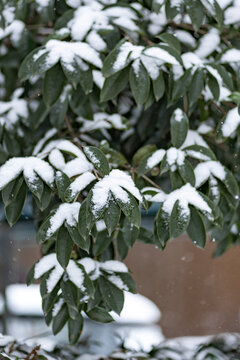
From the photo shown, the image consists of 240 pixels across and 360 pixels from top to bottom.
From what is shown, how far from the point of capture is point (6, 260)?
2.30 m

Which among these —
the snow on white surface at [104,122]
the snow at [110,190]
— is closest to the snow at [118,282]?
the snow at [110,190]

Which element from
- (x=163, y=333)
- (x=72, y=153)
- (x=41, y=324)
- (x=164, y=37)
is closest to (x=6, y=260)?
(x=41, y=324)

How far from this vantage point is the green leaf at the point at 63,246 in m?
1.11

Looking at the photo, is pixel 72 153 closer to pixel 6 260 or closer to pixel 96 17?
pixel 96 17

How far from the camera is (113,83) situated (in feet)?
4.16

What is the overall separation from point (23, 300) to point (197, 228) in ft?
4.78

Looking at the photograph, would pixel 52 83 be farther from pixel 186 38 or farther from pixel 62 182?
pixel 186 38

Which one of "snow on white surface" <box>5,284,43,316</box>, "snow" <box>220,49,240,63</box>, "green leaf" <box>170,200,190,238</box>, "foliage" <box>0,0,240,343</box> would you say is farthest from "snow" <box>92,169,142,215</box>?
"snow on white surface" <box>5,284,43,316</box>

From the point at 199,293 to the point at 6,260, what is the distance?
893 millimetres

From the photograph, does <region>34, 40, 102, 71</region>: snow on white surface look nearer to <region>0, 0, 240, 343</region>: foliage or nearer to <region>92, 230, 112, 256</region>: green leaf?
→ <region>0, 0, 240, 343</region>: foliage

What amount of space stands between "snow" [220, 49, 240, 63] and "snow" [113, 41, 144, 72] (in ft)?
1.03

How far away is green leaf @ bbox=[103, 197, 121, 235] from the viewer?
3.36 ft

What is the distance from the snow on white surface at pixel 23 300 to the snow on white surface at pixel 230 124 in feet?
4.56

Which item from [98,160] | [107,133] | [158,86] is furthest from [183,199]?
[107,133]
